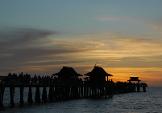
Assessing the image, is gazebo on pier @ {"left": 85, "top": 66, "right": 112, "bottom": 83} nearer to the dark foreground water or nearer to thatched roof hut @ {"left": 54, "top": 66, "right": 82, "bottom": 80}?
thatched roof hut @ {"left": 54, "top": 66, "right": 82, "bottom": 80}

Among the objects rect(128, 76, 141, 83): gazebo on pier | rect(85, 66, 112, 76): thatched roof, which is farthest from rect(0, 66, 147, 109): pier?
rect(128, 76, 141, 83): gazebo on pier

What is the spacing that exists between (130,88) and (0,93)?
236 feet

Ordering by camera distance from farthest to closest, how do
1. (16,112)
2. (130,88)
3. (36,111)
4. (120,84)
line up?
(130,88)
(120,84)
(36,111)
(16,112)

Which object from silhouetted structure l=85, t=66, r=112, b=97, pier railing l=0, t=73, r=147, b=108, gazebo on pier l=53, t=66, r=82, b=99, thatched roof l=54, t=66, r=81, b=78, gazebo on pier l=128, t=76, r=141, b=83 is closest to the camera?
pier railing l=0, t=73, r=147, b=108

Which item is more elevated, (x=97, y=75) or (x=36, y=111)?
(x=97, y=75)

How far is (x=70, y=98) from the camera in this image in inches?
2650

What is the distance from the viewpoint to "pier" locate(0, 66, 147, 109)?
48.4m

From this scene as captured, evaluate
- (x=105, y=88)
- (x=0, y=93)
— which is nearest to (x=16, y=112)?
(x=0, y=93)

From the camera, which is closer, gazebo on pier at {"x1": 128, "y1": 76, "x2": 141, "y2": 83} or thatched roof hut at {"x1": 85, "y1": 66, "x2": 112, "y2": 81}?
thatched roof hut at {"x1": 85, "y1": 66, "x2": 112, "y2": 81}

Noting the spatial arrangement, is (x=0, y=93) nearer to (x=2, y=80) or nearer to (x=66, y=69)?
(x=2, y=80)

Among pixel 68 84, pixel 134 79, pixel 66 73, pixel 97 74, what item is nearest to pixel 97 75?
pixel 97 74

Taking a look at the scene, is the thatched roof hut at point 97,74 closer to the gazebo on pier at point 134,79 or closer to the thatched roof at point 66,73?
the thatched roof at point 66,73

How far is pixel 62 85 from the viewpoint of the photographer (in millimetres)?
62844

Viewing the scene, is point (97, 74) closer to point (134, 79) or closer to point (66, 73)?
point (66, 73)
